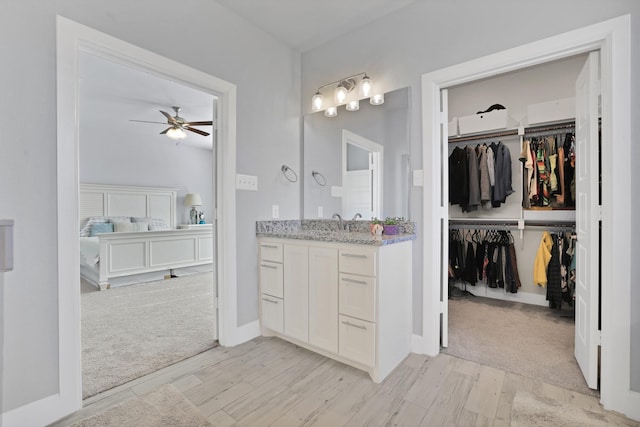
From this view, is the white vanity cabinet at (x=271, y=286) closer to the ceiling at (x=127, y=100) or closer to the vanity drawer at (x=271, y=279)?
the vanity drawer at (x=271, y=279)

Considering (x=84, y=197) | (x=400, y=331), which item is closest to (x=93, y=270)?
(x=84, y=197)

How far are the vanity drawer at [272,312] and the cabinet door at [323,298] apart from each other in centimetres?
33

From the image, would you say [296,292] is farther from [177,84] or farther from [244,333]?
[177,84]

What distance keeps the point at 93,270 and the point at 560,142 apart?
237 inches

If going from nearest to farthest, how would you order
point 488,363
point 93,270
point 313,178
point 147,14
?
1. point 147,14
2. point 488,363
3. point 313,178
4. point 93,270

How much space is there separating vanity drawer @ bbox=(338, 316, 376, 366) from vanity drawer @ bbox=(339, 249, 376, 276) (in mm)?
321

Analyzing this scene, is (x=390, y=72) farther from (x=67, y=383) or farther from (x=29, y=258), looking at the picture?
(x=67, y=383)

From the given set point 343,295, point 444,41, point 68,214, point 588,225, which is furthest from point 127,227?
point 588,225

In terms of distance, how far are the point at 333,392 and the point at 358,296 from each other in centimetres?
58

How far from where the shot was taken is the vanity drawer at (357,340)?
191cm

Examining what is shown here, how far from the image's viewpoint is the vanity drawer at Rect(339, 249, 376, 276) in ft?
6.22

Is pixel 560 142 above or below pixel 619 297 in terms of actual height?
above

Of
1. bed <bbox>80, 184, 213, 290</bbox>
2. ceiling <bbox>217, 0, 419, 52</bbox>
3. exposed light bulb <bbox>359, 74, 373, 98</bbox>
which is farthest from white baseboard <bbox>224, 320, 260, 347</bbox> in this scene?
bed <bbox>80, 184, 213, 290</bbox>

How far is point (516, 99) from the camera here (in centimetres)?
352
